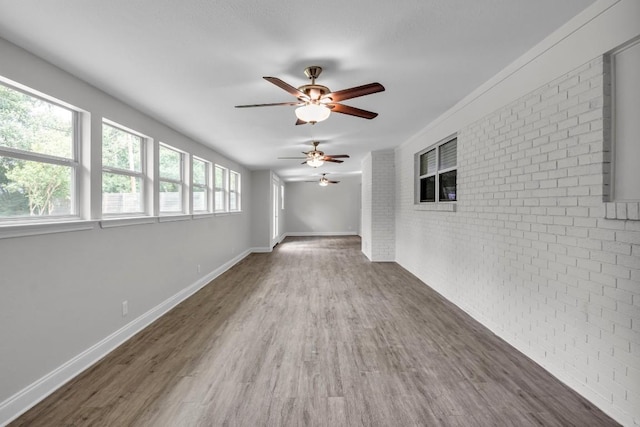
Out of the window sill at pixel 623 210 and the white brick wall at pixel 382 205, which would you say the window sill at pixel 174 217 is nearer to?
the white brick wall at pixel 382 205

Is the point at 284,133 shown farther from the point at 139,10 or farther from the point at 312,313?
the point at 139,10

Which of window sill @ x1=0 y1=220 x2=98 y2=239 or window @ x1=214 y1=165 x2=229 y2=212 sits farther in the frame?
window @ x1=214 y1=165 x2=229 y2=212

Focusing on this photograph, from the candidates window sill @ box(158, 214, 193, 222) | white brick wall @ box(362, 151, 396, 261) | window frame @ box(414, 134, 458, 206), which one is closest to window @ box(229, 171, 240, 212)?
window sill @ box(158, 214, 193, 222)

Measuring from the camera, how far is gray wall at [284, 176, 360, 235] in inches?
548

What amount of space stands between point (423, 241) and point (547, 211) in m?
2.91

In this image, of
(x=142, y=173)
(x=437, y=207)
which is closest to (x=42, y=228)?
(x=142, y=173)

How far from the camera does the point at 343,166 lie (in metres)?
9.16

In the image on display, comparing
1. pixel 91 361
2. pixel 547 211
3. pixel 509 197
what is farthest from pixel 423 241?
pixel 91 361

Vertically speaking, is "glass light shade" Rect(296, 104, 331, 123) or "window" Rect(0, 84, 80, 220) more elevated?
"glass light shade" Rect(296, 104, 331, 123)

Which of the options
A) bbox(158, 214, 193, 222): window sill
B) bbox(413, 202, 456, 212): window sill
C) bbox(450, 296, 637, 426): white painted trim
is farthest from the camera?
bbox(413, 202, 456, 212): window sill

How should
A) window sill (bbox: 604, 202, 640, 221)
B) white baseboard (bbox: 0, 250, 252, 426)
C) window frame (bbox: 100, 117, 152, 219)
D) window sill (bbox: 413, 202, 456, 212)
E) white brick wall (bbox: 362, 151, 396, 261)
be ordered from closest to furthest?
window sill (bbox: 604, 202, 640, 221), white baseboard (bbox: 0, 250, 252, 426), window frame (bbox: 100, 117, 152, 219), window sill (bbox: 413, 202, 456, 212), white brick wall (bbox: 362, 151, 396, 261)

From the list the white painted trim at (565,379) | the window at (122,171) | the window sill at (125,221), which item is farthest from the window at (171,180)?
the white painted trim at (565,379)

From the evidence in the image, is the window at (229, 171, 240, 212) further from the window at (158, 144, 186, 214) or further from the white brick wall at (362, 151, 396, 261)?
the white brick wall at (362, 151, 396, 261)

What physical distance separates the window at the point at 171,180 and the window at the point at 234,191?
2574mm
